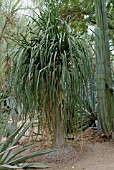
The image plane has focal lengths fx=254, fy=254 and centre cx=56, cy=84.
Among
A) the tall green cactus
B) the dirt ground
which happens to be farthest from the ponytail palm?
the tall green cactus

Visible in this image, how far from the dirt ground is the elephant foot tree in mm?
281

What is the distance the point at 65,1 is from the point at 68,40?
234 centimetres

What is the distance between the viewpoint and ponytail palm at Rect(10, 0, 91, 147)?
2.95m

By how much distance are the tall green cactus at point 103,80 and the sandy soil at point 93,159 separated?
32cm

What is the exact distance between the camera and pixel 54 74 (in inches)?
115

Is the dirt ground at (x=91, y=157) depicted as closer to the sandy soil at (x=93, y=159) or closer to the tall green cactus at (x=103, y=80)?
the sandy soil at (x=93, y=159)

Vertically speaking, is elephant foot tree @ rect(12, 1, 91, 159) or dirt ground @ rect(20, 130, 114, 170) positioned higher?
elephant foot tree @ rect(12, 1, 91, 159)

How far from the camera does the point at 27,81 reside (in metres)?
3.09

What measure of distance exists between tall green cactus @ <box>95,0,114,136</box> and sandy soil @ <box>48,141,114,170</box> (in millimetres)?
319

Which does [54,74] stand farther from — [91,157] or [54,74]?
[91,157]

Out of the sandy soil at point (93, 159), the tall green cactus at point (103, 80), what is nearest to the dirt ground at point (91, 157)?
the sandy soil at point (93, 159)

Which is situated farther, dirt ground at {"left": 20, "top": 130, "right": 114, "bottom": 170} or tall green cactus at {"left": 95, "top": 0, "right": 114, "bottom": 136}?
tall green cactus at {"left": 95, "top": 0, "right": 114, "bottom": 136}

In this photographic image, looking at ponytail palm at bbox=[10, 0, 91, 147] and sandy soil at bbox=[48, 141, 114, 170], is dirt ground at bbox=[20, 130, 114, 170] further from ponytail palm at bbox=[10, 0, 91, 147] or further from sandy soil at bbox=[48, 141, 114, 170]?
ponytail palm at bbox=[10, 0, 91, 147]

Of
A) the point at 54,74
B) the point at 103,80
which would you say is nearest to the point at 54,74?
the point at 54,74
